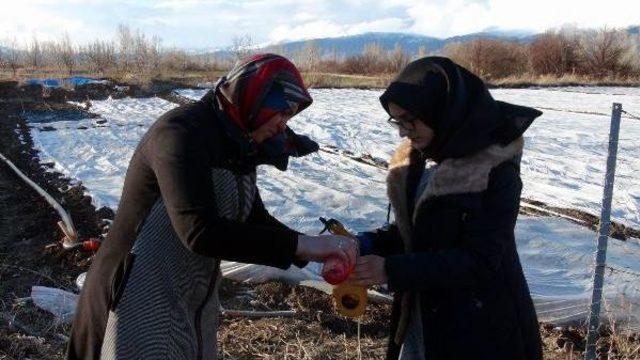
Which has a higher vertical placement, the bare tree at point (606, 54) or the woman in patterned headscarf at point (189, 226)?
the bare tree at point (606, 54)

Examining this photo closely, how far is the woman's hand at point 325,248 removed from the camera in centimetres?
161

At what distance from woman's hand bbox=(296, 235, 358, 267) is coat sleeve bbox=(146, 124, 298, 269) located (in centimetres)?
7

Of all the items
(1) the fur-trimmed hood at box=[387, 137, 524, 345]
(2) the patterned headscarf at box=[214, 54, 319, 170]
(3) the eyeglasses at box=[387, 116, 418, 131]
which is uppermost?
(2) the patterned headscarf at box=[214, 54, 319, 170]

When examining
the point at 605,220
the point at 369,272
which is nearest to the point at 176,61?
the point at 605,220

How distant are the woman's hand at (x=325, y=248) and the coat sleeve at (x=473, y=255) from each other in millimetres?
138

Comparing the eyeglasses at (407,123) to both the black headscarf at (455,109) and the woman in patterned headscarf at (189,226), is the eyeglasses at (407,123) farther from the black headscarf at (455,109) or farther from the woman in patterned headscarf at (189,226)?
the woman in patterned headscarf at (189,226)

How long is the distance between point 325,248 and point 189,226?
1.24 feet

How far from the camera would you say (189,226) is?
1.48 meters

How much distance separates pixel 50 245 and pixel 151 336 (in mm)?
4676

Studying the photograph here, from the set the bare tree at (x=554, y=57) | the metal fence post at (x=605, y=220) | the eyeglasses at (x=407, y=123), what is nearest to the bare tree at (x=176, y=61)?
the bare tree at (x=554, y=57)

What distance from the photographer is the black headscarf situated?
175 cm

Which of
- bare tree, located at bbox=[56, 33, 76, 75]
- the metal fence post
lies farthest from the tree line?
the metal fence post

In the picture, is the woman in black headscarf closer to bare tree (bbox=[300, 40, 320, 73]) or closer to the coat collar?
the coat collar

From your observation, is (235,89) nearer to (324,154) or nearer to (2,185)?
(2,185)
